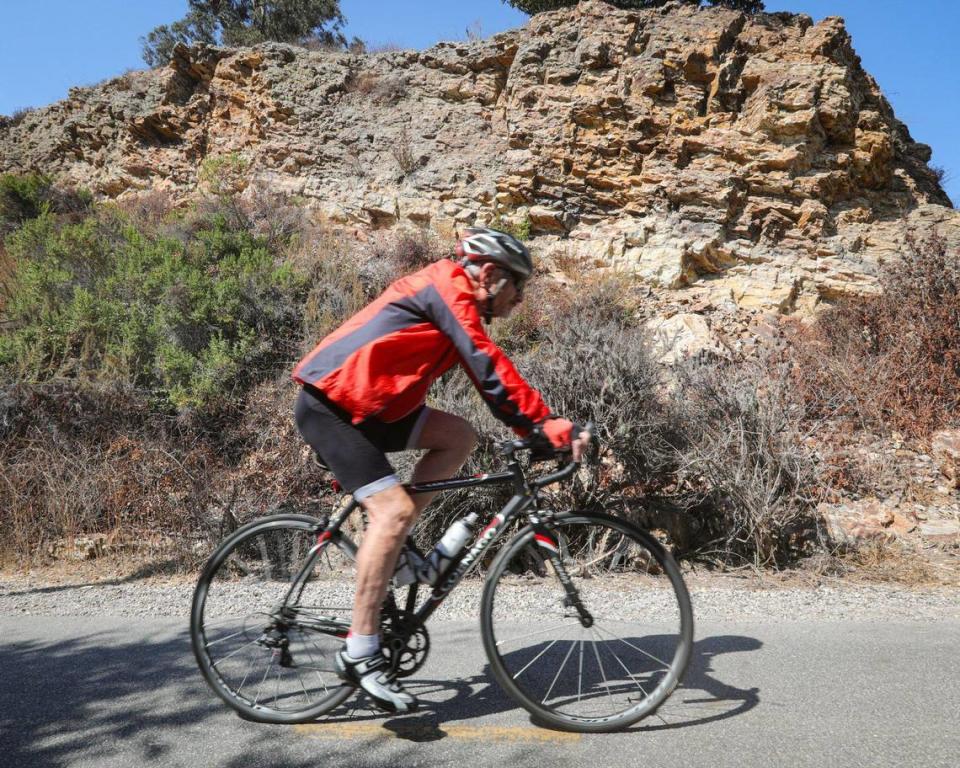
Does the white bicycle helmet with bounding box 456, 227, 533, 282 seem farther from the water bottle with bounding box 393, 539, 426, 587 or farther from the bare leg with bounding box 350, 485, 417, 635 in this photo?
the water bottle with bounding box 393, 539, 426, 587

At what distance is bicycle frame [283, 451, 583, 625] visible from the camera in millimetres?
2941

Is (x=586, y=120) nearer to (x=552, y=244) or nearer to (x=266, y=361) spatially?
(x=552, y=244)

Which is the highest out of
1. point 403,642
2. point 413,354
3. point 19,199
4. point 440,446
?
point 19,199

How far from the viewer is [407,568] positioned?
2928 mm

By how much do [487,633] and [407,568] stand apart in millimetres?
443

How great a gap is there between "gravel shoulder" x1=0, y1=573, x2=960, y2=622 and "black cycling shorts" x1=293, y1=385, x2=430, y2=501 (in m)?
1.22

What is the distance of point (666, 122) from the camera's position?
41.6 ft

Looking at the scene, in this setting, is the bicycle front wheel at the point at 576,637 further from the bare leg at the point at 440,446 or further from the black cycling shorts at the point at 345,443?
the black cycling shorts at the point at 345,443

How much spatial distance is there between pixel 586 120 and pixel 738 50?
10.6 ft

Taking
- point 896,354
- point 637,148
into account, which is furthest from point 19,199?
point 896,354

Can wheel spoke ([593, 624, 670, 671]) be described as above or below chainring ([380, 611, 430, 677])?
below

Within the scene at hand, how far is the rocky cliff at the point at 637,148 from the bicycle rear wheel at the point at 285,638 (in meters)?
9.23

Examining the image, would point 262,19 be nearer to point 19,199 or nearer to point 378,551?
point 19,199

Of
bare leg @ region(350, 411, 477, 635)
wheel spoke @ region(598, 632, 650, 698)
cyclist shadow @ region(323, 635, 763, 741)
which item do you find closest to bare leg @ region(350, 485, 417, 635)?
bare leg @ region(350, 411, 477, 635)
